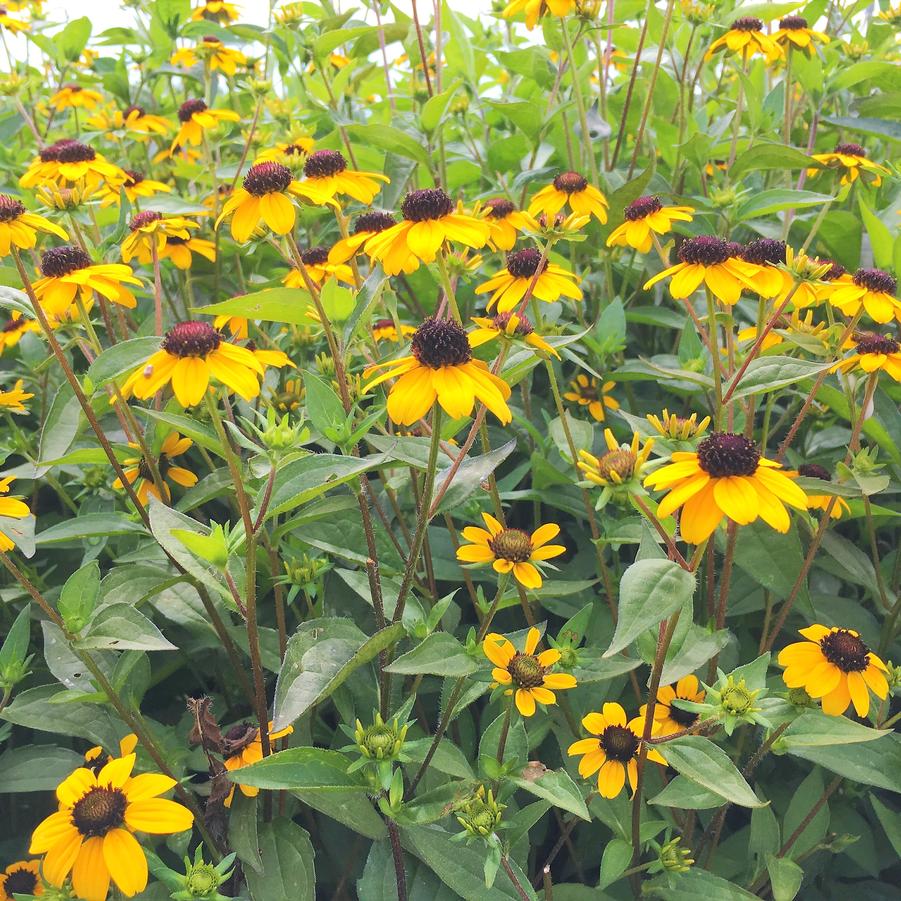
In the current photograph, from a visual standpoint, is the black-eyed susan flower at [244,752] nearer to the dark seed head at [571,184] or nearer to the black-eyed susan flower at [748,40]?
the dark seed head at [571,184]

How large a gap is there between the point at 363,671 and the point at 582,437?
57cm

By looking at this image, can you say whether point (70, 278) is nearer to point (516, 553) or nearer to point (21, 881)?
point (516, 553)

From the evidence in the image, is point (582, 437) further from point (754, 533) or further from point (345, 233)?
point (345, 233)

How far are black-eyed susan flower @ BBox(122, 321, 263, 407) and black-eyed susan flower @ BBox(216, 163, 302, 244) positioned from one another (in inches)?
7.8

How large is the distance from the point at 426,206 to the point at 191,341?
1.23 feet

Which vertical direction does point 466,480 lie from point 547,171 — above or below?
below

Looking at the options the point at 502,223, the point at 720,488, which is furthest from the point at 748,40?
the point at 720,488

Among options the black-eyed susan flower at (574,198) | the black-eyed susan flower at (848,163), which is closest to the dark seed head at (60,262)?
the black-eyed susan flower at (574,198)

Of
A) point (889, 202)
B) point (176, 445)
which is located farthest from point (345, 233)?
point (889, 202)

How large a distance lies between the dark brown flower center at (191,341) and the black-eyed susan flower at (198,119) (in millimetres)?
1289

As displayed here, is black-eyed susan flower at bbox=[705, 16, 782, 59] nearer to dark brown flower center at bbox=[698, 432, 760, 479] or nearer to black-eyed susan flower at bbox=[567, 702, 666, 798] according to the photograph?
dark brown flower center at bbox=[698, 432, 760, 479]

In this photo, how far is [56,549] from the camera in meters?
1.82

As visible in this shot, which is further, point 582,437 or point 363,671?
point 582,437

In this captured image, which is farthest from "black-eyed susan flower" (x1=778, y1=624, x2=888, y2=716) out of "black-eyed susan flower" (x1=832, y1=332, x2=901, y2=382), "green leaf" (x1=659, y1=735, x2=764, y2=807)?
"black-eyed susan flower" (x1=832, y1=332, x2=901, y2=382)
